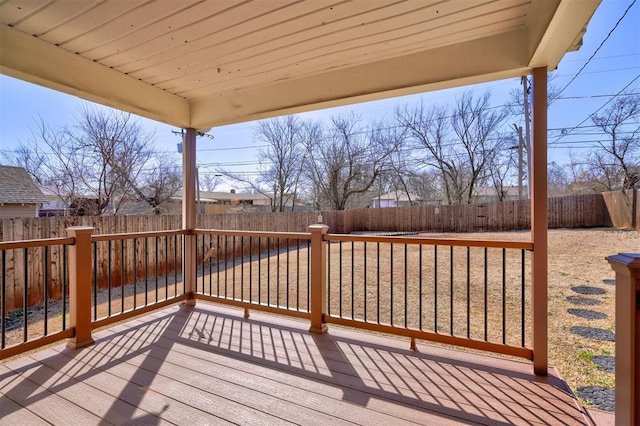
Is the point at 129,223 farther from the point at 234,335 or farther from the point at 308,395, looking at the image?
the point at 308,395

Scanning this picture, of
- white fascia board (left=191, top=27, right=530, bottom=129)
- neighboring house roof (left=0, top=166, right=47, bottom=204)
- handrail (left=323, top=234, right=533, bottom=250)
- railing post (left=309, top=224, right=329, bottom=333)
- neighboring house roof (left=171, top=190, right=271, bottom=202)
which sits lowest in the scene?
railing post (left=309, top=224, right=329, bottom=333)

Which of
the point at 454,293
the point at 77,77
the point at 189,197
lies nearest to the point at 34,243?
the point at 77,77

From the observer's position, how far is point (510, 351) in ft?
6.98

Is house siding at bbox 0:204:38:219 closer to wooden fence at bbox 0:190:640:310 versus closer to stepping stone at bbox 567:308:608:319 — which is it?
wooden fence at bbox 0:190:640:310

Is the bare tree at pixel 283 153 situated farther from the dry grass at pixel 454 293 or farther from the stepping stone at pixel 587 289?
the stepping stone at pixel 587 289

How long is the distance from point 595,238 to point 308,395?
9450mm

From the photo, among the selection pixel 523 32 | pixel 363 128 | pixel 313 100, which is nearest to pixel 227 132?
pixel 363 128

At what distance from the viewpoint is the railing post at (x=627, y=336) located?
102cm

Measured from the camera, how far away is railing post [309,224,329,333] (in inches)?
107

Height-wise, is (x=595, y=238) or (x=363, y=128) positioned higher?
(x=363, y=128)

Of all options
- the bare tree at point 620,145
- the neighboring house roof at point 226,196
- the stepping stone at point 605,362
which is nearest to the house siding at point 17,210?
the stepping stone at point 605,362

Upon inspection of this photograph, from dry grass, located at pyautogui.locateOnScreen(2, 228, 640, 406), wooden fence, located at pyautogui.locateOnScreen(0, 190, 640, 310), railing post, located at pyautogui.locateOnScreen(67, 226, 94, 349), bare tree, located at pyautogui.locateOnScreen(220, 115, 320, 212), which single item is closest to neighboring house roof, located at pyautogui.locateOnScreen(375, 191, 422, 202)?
wooden fence, located at pyautogui.locateOnScreen(0, 190, 640, 310)

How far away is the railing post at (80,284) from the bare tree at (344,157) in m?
13.3

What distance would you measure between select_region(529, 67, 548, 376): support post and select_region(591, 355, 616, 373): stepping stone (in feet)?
3.07
